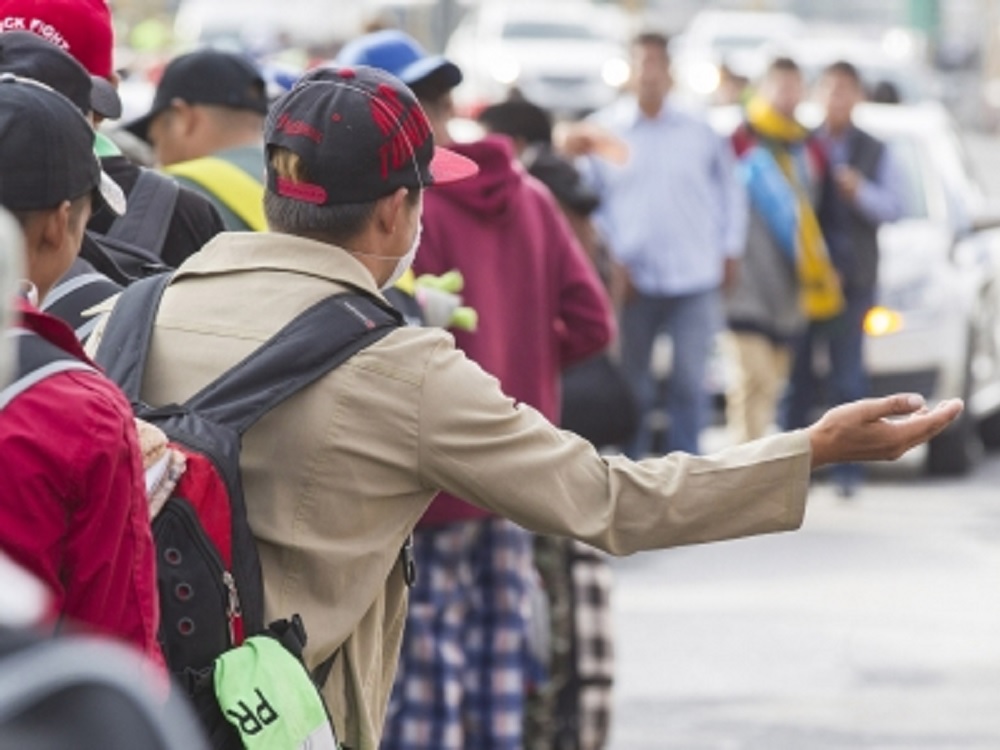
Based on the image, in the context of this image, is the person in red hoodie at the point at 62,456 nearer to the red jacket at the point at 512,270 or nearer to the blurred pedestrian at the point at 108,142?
the blurred pedestrian at the point at 108,142

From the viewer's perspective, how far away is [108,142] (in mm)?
5043

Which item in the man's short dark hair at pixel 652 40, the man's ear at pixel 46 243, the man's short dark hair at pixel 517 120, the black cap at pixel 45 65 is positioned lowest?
the man's short dark hair at pixel 652 40

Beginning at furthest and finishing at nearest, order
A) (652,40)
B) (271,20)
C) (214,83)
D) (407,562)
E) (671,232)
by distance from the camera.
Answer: (271,20) < (652,40) < (671,232) < (214,83) < (407,562)

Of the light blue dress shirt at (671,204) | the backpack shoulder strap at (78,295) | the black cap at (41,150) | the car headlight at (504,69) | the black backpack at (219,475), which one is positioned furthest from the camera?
the car headlight at (504,69)

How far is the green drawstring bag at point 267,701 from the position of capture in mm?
3518

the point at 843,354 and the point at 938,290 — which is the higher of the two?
the point at 938,290

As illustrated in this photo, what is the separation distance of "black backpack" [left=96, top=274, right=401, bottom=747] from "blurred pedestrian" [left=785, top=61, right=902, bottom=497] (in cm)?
895

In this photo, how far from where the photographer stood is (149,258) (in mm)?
4719

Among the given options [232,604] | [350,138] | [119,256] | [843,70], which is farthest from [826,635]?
[232,604]

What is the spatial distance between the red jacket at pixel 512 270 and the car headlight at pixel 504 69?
2628 cm

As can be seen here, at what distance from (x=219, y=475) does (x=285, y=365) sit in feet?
0.66

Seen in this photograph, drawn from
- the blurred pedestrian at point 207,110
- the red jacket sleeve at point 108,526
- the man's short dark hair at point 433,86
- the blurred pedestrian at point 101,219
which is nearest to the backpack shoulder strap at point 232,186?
the blurred pedestrian at point 207,110

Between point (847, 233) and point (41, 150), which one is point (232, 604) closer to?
point (41, 150)

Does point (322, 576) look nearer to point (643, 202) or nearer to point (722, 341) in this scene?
point (643, 202)
